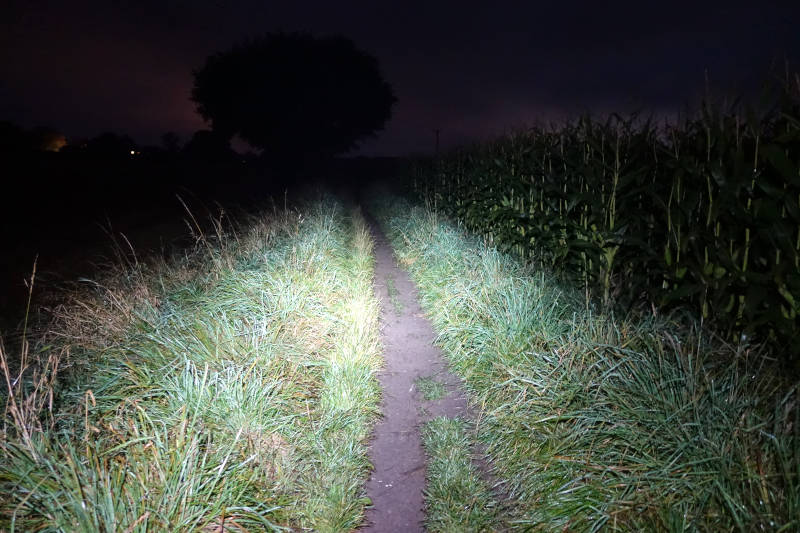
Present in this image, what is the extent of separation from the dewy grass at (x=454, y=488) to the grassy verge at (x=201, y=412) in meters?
0.51

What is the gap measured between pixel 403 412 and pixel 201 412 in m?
1.87

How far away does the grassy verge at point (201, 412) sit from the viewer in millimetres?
2307

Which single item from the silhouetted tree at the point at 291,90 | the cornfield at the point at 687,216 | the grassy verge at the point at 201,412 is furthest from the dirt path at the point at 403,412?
the silhouetted tree at the point at 291,90

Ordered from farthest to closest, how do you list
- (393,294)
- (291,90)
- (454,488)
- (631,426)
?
(291,90) → (393,294) → (454,488) → (631,426)

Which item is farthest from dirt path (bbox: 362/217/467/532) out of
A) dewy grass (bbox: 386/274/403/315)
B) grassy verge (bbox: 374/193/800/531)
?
grassy verge (bbox: 374/193/800/531)

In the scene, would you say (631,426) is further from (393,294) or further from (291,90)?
(291,90)

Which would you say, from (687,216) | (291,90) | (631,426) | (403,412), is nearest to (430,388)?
(403,412)

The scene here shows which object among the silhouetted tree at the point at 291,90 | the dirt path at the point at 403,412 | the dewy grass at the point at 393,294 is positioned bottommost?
the dirt path at the point at 403,412

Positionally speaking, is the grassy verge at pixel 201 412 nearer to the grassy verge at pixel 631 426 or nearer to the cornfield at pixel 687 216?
the grassy verge at pixel 631 426

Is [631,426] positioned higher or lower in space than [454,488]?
higher

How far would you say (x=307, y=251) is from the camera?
730 cm

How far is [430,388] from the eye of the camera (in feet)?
15.0

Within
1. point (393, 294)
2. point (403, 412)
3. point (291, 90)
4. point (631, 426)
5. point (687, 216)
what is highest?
point (291, 90)

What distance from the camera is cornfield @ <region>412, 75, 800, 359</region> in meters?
3.40
